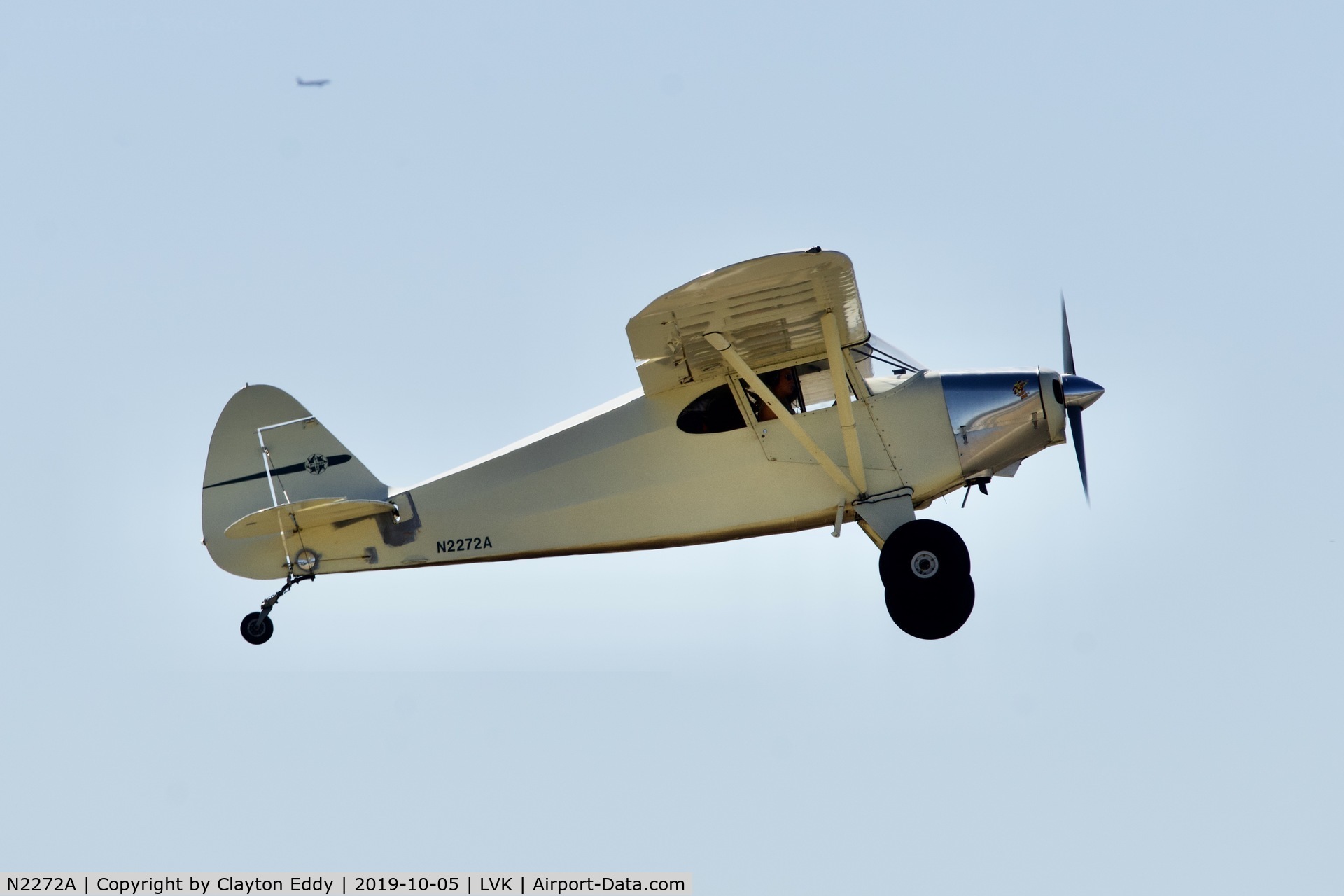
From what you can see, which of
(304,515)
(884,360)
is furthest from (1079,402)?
(304,515)

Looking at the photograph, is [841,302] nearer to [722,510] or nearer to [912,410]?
[912,410]

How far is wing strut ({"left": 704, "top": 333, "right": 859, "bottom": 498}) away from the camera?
407 inches

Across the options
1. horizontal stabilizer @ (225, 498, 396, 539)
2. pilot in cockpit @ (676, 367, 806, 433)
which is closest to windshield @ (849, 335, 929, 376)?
pilot in cockpit @ (676, 367, 806, 433)

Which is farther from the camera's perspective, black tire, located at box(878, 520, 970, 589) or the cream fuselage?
the cream fuselage

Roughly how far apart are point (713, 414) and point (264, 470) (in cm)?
389

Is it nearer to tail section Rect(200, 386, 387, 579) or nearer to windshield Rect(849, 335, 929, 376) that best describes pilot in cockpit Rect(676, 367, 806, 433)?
windshield Rect(849, 335, 929, 376)

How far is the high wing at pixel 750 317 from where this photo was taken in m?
9.63

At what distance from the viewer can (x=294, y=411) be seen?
1192 cm

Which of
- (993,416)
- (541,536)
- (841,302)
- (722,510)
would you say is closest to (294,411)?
(541,536)

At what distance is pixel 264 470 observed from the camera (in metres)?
11.8

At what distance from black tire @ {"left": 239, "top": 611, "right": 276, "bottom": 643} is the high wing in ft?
12.0

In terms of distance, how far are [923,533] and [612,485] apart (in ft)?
7.94

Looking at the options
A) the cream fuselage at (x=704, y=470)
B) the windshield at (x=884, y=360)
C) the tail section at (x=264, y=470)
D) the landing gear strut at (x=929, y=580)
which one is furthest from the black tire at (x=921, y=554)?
the tail section at (x=264, y=470)

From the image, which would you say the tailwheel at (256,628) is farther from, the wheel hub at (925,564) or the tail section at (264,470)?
the wheel hub at (925,564)
